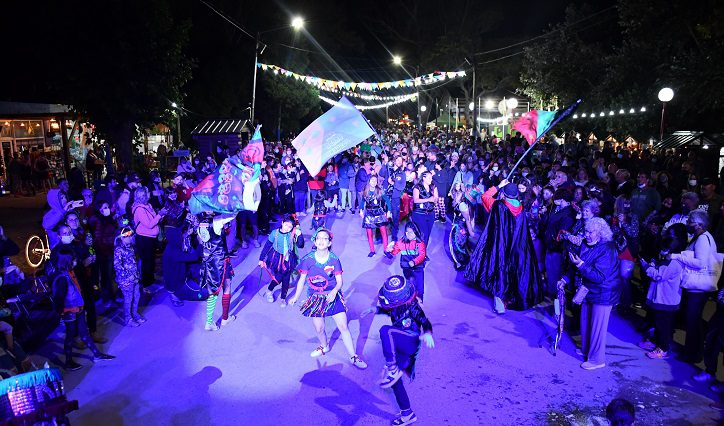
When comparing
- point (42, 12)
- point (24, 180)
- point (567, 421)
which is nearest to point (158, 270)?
point (567, 421)

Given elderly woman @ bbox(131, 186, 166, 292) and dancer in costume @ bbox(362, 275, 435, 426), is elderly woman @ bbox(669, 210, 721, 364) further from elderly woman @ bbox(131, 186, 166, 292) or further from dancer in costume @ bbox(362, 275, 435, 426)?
elderly woman @ bbox(131, 186, 166, 292)

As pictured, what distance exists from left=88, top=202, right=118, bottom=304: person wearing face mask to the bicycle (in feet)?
7.32

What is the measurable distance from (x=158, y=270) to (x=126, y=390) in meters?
4.98

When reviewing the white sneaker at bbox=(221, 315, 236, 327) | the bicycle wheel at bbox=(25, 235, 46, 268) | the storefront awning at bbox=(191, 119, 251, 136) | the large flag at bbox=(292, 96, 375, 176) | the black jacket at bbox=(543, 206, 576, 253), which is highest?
the storefront awning at bbox=(191, 119, 251, 136)

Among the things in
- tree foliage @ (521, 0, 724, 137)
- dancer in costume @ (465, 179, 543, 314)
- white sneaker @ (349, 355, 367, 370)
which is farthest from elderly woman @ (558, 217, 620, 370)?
tree foliage @ (521, 0, 724, 137)

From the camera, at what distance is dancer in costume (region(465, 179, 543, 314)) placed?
7887mm

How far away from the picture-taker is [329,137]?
32.1 feet

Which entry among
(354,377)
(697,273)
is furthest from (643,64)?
(354,377)

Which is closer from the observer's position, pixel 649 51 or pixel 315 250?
pixel 315 250

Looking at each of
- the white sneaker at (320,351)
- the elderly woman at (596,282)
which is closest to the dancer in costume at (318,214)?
the white sneaker at (320,351)

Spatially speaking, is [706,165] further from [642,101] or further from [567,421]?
[567,421]

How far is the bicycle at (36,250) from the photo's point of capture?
1016 cm

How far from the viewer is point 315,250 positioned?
6.53 m

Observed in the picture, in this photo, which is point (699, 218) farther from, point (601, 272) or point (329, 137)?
point (329, 137)
